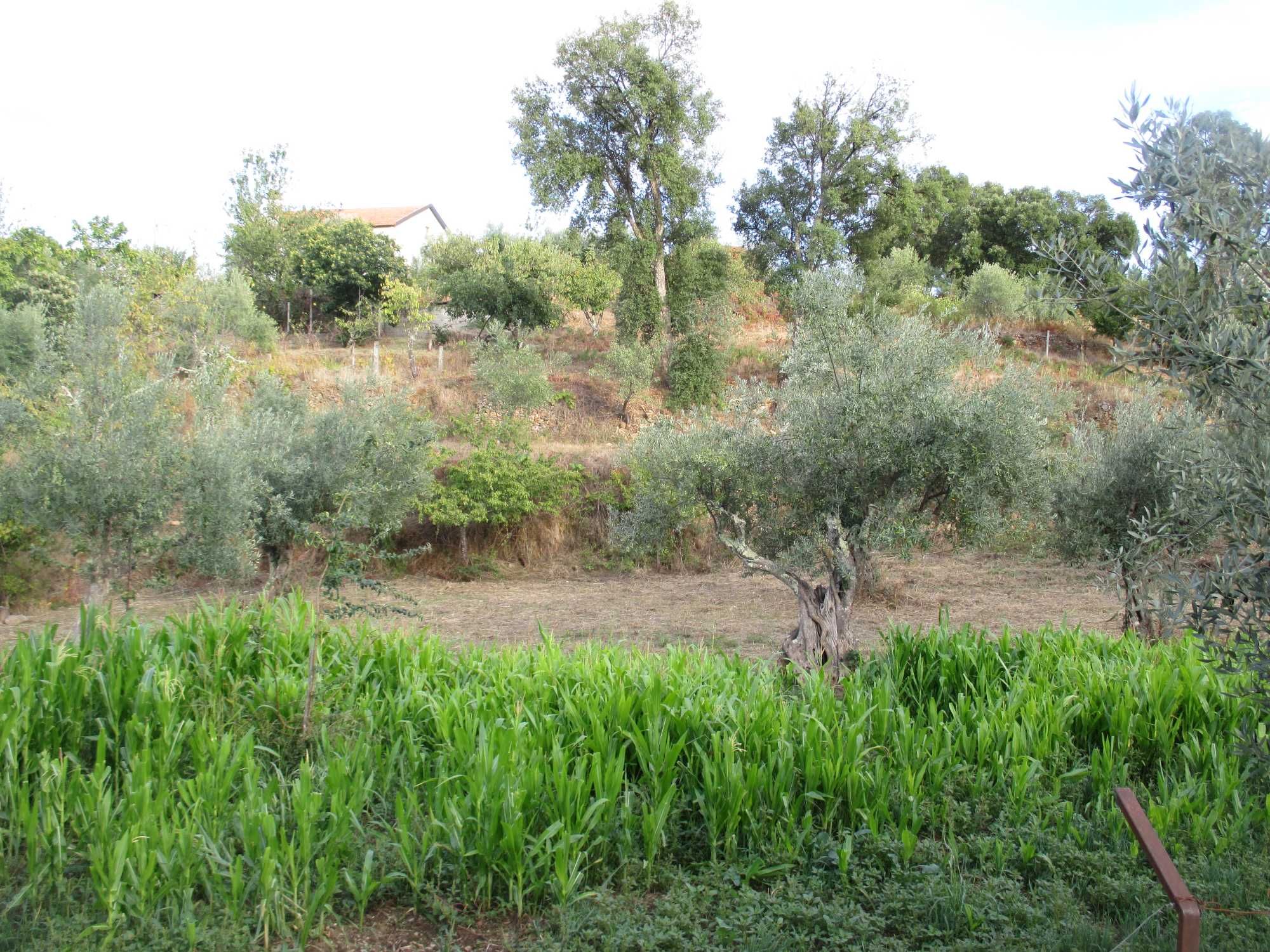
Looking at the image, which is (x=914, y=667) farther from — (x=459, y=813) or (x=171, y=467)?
(x=171, y=467)

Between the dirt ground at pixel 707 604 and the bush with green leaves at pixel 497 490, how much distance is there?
1.29 m

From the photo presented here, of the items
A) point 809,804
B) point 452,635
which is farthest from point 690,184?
point 809,804

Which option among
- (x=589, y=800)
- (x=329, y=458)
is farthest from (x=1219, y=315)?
(x=329, y=458)

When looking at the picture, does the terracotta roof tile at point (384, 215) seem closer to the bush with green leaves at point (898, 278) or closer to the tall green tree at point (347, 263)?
the tall green tree at point (347, 263)

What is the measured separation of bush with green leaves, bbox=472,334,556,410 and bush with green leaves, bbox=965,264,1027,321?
50.7ft

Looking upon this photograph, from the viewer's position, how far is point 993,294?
29.3 metres

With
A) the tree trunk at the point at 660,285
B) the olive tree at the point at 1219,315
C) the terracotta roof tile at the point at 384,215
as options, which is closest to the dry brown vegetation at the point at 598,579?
the tree trunk at the point at 660,285

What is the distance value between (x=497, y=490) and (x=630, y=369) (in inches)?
316

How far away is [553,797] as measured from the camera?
3.87m

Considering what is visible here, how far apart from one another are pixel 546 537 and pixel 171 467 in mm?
8888

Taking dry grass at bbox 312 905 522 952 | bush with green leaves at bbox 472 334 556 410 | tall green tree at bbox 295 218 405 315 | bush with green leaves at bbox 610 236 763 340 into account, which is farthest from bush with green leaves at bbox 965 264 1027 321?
dry grass at bbox 312 905 522 952

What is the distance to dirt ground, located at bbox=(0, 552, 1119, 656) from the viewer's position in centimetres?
1174

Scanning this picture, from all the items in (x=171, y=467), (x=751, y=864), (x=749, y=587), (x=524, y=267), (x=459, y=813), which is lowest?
(x=749, y=587)

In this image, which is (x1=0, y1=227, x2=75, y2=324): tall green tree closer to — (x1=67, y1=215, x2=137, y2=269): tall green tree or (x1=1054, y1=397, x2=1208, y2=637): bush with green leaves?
(x1=67, y1=215, x2=137, y2=269): tall green tree
